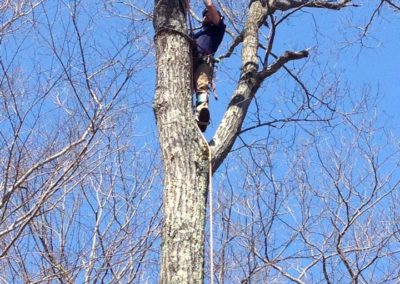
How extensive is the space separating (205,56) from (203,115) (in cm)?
43

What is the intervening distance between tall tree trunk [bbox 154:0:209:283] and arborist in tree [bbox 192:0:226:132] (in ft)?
0.82

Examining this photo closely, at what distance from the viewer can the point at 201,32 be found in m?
4.02

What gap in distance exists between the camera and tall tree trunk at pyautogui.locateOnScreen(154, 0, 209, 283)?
270 cm

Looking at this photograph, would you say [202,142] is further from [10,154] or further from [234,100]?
[10,154]

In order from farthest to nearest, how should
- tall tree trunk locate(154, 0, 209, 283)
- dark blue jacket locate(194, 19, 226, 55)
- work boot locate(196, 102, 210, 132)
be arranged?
1. dark blue jacket locate(194, 19, 226, 55)
2. work boot locate(196, 102, 210, 132)
3. tall tree trunk locate(154, 0, 209, 283)

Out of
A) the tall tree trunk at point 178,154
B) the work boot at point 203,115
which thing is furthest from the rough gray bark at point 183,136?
the work boot at point 203,115

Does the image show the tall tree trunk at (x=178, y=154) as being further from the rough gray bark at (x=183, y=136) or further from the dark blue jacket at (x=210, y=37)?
the dark blue jacket at (x=210, y=37)

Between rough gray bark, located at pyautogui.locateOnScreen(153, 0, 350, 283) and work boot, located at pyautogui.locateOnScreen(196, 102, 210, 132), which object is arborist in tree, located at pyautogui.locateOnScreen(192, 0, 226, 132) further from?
rough gray bark, located at pyautogui.locateOnScreen(153, 0, 350, 283)

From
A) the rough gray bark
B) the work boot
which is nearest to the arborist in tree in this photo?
the work boot

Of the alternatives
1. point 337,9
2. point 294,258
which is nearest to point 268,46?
point 337,9

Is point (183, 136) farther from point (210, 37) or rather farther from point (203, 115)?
point (210, 37)

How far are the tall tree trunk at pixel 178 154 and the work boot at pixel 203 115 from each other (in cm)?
24

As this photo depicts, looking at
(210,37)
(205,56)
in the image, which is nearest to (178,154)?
(205,56)

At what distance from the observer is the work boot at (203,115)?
3.49m
